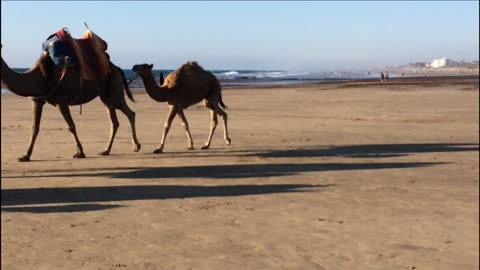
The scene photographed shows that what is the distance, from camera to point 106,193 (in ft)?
26.9

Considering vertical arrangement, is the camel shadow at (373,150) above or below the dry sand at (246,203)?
below

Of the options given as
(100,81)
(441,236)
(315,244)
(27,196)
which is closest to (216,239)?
(315,244)

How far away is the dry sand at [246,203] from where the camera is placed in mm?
5465

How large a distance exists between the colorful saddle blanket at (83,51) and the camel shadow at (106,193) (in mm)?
3037

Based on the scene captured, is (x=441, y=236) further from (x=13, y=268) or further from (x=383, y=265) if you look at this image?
(x=13, y=268)

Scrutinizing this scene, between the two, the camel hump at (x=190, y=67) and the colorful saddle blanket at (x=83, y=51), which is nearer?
the colorful saddle blanket at (x=83, y=51)

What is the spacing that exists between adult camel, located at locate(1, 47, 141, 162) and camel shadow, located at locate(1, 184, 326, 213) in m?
2.54

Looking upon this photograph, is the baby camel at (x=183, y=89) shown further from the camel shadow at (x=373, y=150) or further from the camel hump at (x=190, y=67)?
the camel shadow at (x=373, y=150)

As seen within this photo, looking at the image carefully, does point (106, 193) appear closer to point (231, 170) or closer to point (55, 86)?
point (231, 170)

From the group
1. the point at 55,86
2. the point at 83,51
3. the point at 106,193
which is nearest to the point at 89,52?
the point at 83,51

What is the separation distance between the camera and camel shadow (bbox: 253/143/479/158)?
12078 mm

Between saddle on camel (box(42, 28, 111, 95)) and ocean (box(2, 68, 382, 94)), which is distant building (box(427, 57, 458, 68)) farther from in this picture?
saddle on camel (box(42, 28, 111, 95))

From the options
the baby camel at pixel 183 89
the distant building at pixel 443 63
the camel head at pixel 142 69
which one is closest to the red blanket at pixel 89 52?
the camel head at pixel 142 69

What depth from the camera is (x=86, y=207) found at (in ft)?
23.9
